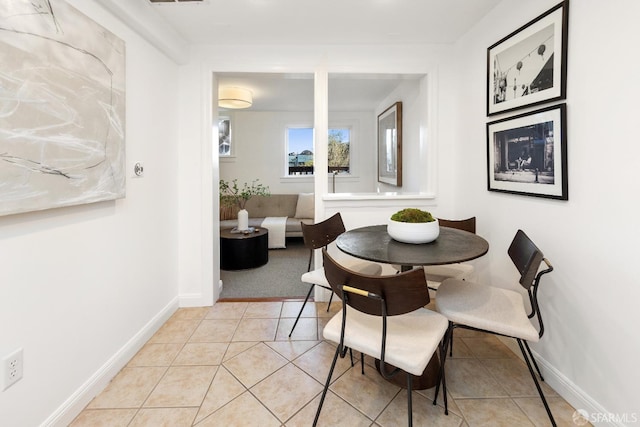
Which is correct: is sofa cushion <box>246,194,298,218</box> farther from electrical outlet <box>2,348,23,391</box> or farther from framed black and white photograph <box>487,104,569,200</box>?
electrical outlet <box>2,348,23,391</box>

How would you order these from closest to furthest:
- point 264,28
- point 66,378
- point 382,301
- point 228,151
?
point 382,301, point 66,378, point 264,28, point 228,151

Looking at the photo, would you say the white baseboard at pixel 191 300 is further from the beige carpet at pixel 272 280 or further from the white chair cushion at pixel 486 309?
the white chair cushion at pixel 486 309

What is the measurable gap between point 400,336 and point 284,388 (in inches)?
31.2

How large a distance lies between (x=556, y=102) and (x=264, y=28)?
203cm

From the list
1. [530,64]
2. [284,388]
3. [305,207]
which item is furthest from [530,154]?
[305,207]

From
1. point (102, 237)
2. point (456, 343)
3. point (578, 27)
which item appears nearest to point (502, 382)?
point (456, 343)

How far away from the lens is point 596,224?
1.41 metres

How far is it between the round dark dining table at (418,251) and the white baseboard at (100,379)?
1492 millimetres

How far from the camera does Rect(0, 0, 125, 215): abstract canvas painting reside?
1.13 m

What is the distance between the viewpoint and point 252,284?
328cm

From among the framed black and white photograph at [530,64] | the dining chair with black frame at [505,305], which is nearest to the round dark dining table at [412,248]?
the dining chair with black frame at [505,305]

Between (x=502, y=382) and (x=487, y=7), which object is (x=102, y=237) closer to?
(x=502, y=382)

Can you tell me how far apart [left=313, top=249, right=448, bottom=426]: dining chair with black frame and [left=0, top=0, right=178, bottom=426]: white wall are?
1.22 m

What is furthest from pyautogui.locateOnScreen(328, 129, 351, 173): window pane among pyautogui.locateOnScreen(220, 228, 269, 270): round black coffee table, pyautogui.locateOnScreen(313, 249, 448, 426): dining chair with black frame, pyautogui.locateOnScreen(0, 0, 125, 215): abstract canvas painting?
pyautogui.locateOnScreen(313, 249, 448, 426): dining chair with black frame
